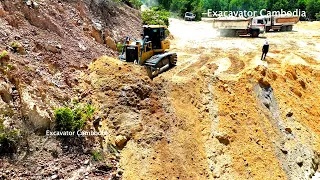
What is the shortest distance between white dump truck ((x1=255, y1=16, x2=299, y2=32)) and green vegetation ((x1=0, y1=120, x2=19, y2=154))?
29.0 m

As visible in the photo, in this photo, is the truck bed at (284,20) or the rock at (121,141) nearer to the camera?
the rock at (121,141)

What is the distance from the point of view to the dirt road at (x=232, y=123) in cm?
1050

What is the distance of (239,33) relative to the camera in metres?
28.5

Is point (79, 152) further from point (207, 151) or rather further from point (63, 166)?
point (207, 151)

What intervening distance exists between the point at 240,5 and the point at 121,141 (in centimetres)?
5173

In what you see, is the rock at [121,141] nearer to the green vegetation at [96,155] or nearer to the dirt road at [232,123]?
the dirt road at [232,123]

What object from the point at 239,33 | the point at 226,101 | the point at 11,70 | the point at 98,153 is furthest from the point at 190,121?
the point at 239,33

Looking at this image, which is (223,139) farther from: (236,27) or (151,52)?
(236,27)

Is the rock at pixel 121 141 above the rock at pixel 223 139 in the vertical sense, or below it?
above

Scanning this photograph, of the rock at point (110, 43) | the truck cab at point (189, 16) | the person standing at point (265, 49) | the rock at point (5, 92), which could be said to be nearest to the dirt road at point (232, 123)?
the person standing at point (265, 49)

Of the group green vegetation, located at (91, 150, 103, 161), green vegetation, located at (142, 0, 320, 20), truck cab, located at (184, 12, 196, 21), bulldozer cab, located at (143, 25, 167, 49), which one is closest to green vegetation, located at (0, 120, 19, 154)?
green vegetation, located at (91, 150, 103, 161)

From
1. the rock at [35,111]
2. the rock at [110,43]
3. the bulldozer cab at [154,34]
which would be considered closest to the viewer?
the rock at [35,111]

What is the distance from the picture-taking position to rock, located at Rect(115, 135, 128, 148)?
10.3 m

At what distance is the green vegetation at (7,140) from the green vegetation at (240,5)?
133 ft
